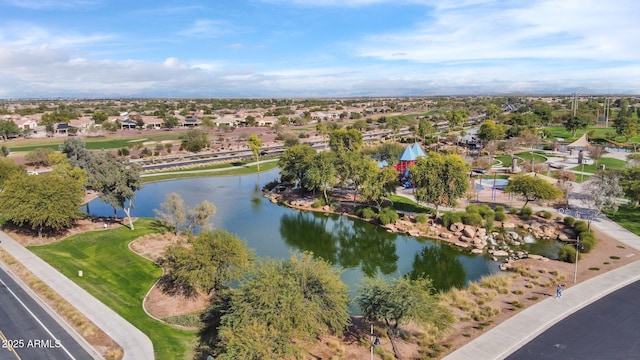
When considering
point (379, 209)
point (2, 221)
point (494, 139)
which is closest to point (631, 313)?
point (379, 209)

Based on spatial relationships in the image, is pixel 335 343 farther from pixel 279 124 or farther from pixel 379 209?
pixel 279 124

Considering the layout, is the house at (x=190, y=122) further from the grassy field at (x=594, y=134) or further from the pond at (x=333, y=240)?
the grassy field at (x=594, y=134)

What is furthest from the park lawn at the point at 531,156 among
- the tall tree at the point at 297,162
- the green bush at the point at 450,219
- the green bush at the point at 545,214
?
the tall tree at the point at 297,162

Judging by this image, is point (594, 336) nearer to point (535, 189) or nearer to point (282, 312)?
point (282, 312)

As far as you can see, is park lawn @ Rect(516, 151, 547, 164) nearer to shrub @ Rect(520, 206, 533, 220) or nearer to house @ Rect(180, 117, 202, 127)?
shrub @ Rect(520, 206, 533, 220)

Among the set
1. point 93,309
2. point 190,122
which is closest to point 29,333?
point 93,309

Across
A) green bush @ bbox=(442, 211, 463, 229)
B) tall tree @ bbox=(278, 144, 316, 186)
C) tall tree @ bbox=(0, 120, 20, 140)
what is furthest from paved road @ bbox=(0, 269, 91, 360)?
tall tree @ bbox=(0, 120, 20, 140)
